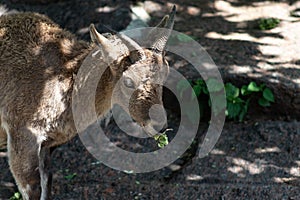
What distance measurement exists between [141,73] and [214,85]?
2260mm

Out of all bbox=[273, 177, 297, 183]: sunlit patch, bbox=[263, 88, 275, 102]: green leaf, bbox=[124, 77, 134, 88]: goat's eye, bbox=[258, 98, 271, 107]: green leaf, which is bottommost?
bbox=[273, 177, 297, 183]: sunlit patch

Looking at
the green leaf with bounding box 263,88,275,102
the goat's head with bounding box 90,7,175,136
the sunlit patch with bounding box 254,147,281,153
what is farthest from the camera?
the green leaf with bounding box 263,88,275,102

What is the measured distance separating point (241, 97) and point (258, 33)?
1388 millimetres

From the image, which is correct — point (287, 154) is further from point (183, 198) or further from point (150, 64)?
point (150, 64)

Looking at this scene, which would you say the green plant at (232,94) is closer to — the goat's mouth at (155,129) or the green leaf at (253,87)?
the green leaf at (253,87)

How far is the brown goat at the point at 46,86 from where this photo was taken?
5.47 metres

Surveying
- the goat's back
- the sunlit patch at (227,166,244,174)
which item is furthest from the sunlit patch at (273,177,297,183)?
the goat's back

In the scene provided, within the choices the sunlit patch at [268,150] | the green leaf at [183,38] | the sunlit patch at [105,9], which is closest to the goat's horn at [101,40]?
the sunlit patch at [268,150]

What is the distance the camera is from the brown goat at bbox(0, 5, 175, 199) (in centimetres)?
547

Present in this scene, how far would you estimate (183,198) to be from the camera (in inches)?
255

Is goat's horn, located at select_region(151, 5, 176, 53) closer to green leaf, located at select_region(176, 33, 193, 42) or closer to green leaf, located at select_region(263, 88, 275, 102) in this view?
green leaf, located at select_region(263, 88, 275, 102)

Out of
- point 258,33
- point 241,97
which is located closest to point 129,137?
point 241,97

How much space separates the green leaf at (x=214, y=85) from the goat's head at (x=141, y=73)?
200 centimetres

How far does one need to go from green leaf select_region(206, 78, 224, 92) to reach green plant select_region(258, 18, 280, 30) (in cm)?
169
